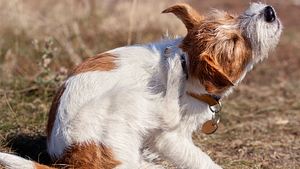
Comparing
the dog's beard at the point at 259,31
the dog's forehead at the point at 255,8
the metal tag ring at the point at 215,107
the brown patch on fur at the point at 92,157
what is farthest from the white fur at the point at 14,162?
the dog's forehead at the point at 255,8

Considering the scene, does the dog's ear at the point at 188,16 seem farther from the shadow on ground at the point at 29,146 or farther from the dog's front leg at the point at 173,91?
the shadow on ground at the point at 29,146

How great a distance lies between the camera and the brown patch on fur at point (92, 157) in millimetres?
4441

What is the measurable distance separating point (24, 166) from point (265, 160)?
2290 millimetres

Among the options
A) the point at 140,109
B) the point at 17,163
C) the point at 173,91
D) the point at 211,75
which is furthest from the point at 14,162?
Answer: the point at 211,75

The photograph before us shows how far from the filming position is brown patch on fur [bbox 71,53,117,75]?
4.79m

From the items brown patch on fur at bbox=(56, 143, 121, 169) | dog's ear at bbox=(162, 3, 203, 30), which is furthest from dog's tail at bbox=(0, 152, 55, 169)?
dog's ear at bbox=(162, 3, 203, 30)

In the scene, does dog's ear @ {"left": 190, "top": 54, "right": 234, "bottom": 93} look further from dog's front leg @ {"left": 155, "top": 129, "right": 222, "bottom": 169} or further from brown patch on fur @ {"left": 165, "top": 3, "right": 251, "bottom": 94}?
dog's front leg @ {"left": 155, "top": 129, "right": 222, "bottom": 169}

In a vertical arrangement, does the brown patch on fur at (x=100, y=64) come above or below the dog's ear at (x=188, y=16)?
below

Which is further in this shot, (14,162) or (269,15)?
(269,15)

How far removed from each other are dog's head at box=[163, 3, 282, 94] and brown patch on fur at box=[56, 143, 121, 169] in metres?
0.79

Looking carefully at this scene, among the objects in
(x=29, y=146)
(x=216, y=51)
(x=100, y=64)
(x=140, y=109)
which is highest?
(x=216, y=51)

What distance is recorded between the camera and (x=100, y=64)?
15.8 ft

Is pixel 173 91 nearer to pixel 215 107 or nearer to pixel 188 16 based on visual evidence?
pixel 215 107

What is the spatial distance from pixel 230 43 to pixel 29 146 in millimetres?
1998
